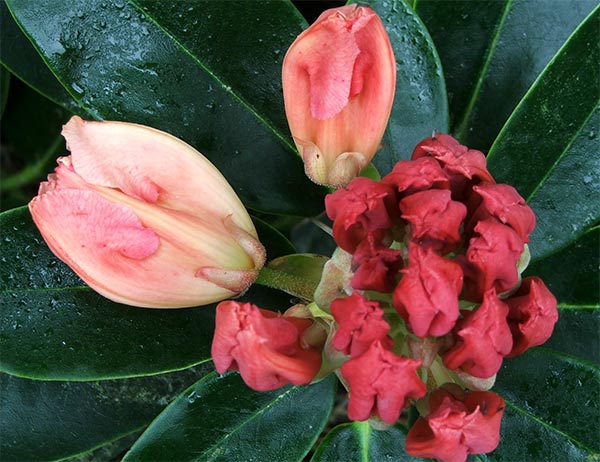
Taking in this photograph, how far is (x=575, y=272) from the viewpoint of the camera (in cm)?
123

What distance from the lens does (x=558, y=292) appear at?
A: 124 cm

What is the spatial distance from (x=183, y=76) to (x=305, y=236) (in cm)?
49

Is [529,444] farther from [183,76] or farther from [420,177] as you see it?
[183,76]

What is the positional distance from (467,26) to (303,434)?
671 mm

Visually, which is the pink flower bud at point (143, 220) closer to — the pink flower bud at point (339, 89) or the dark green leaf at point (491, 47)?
the pink flower bud at point (339, 89)

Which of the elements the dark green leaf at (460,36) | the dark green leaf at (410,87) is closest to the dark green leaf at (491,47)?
the dark green leaf at (460,36)

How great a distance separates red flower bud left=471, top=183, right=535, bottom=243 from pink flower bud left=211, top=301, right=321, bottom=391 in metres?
0.23

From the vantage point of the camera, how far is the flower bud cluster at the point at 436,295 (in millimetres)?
763

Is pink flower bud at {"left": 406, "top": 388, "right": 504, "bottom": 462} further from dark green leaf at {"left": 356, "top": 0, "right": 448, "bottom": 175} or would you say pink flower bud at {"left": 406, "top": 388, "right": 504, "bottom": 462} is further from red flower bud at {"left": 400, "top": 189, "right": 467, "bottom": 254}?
dark green leaf at {"left": 356, "top": 0, "right": 448, "bottom": 175}

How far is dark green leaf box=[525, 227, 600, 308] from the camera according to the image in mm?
1217

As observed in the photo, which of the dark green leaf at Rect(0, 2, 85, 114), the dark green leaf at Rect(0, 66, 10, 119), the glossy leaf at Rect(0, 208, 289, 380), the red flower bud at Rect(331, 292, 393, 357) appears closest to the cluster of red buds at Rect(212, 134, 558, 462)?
the red flower bud at Rect(331, 292, 393, 357)

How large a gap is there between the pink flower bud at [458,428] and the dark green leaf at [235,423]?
0.30m

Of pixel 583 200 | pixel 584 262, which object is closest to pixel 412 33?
pixel 583 200

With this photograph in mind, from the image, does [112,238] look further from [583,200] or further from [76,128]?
[583,200]
